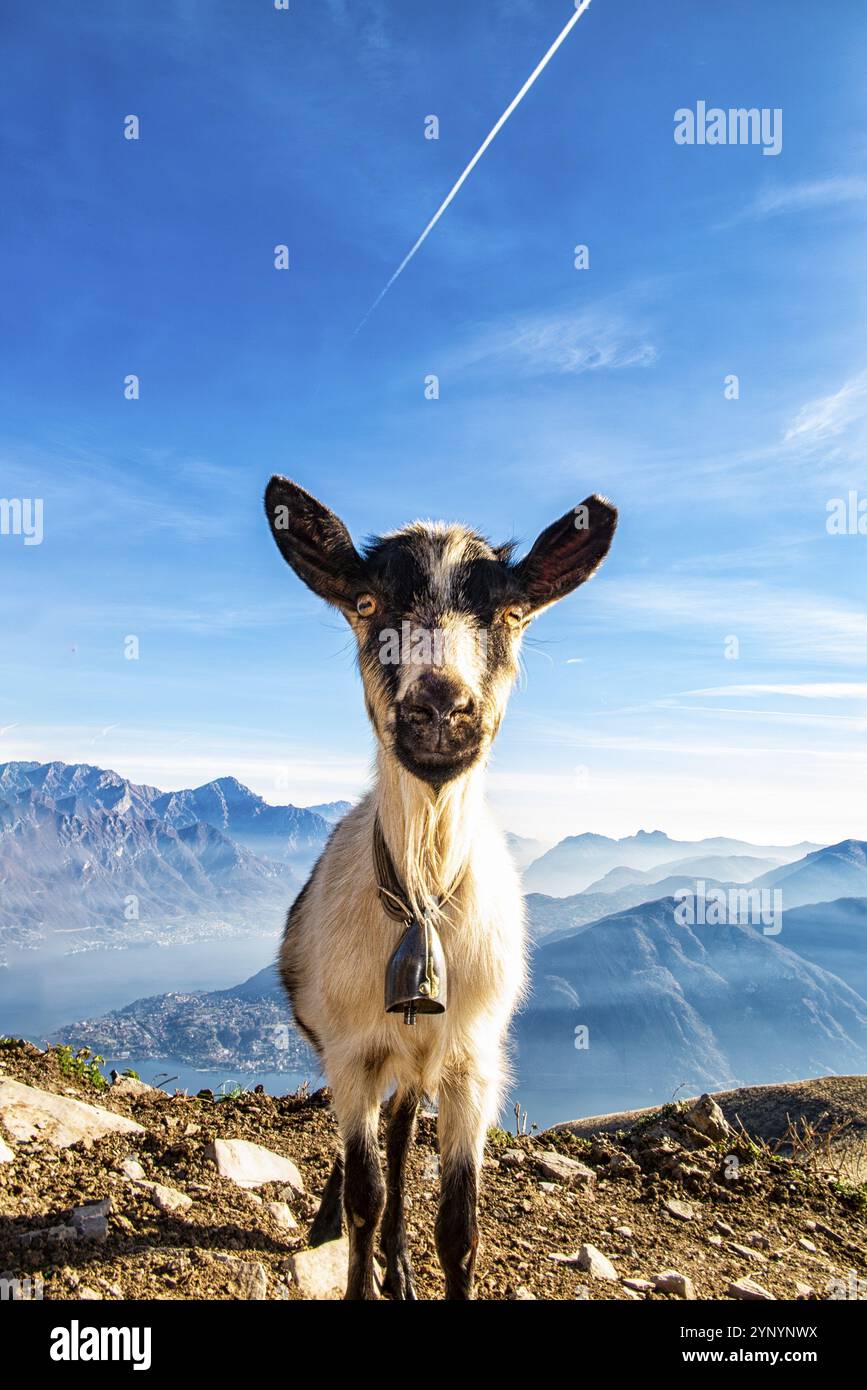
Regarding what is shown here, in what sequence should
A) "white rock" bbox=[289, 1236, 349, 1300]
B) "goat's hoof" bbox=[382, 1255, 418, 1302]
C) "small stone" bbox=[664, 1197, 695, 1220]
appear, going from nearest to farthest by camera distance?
"white rock" bbox=[289, 1236, 349, 1300]
"goat's hoof" bbox=[382, 1255, 418, 1302]
"small stone" bbox=[664, 1197, 695, 1220]

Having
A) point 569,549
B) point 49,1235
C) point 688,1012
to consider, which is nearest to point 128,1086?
point 49,1235

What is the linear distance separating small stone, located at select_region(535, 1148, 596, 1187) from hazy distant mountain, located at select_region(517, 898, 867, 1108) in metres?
161

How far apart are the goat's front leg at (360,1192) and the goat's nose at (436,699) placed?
7.36 feet

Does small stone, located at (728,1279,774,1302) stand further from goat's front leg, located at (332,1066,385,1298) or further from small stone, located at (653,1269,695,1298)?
goat's front leg, located at (332,1066,385,1298)

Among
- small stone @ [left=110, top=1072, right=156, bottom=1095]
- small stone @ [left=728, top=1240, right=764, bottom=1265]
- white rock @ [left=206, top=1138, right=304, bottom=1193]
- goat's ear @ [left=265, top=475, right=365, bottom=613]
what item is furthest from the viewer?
small stone @ [left=110, top=1072, right=156, bottom=1095]

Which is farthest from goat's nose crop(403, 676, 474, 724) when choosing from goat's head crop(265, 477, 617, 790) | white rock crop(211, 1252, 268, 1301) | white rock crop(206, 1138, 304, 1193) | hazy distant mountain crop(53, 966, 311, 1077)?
hazy distant mountain crop(53, 966, 311, 1077)

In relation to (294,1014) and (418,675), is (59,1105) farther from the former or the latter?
(418,675)

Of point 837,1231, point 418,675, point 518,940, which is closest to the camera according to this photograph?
point 418,675

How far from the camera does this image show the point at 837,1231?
7395 mm

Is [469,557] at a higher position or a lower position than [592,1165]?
higher

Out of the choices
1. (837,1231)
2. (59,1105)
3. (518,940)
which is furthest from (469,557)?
(837,1231)

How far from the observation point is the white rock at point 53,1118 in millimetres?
6230

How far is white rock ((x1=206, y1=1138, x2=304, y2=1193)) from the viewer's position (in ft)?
20.8
